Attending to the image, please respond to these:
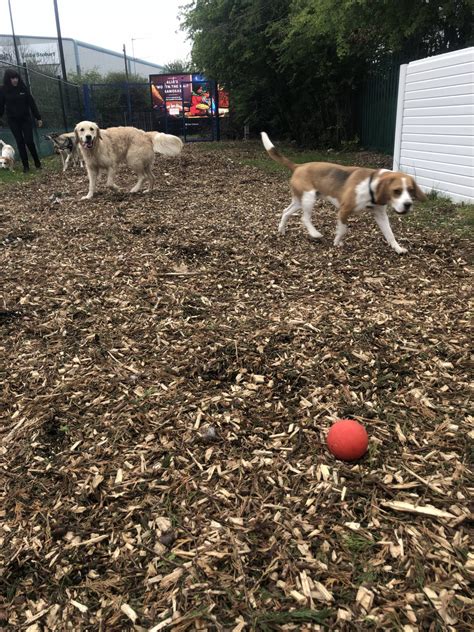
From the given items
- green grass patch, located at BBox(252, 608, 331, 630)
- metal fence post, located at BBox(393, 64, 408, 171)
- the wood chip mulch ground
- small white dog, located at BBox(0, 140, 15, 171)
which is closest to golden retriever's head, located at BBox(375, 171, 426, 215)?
the wood chip mulch ground

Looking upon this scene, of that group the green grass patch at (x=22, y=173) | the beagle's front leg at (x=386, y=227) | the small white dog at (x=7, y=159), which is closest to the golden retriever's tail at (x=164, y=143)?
the green grass patch at (x=22, y=173)

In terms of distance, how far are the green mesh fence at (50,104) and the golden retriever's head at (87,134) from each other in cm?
867

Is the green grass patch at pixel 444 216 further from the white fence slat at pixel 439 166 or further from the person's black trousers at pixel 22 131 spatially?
the person's black trousers at pixel 22 131

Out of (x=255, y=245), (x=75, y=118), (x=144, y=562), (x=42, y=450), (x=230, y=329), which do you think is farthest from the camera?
(x=75, y=118)

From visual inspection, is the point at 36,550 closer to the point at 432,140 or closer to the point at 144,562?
the point at 144,562

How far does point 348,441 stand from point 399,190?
3.22 metres

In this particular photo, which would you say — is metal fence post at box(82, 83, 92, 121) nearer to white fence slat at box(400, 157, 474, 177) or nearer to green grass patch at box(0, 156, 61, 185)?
green grass patch at box(0, 156, 61, 185)

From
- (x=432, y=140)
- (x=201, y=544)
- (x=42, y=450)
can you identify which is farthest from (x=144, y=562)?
(x=432, y=140)

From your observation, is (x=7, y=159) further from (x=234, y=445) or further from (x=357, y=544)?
(x=357, y=544)

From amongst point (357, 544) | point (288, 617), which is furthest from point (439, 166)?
point (288, 617)

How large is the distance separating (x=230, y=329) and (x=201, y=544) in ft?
6.29

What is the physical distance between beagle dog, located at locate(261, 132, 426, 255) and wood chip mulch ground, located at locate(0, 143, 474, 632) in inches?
20.2

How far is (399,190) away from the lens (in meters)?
4.84

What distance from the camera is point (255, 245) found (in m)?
5.84
